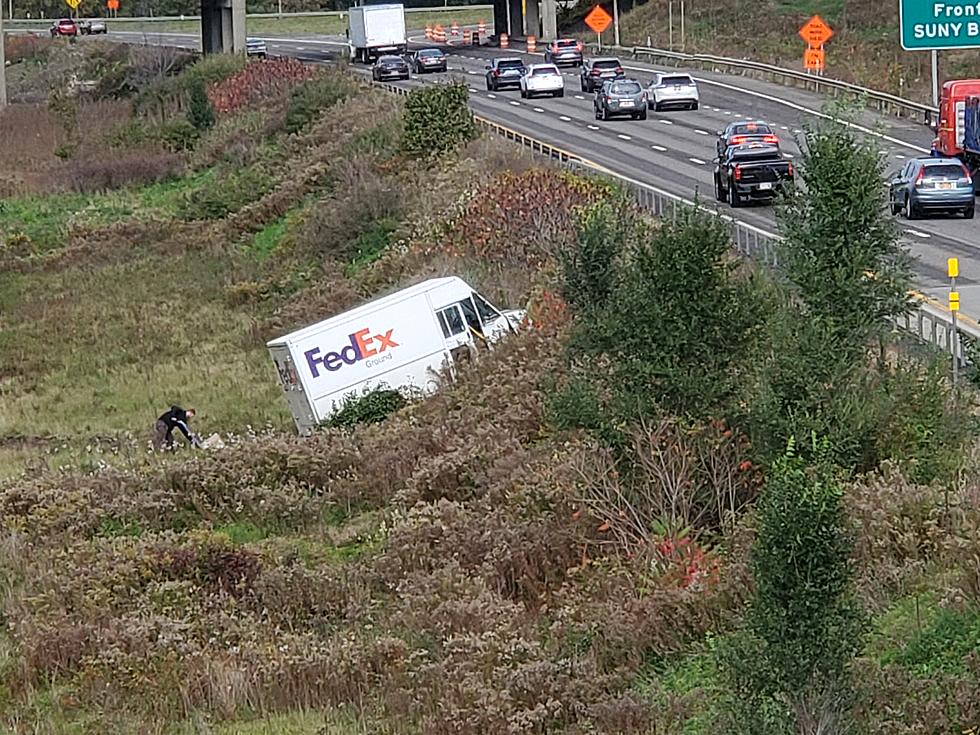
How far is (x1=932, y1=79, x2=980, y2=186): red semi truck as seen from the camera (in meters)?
41.3

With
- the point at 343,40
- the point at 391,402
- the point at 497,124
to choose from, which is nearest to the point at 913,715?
the point at 391,402

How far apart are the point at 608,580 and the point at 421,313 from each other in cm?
1312

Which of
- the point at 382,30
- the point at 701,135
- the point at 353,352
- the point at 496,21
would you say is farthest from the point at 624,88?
the point at 496,21

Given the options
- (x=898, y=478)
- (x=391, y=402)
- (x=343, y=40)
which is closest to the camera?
(x=898, y=478)

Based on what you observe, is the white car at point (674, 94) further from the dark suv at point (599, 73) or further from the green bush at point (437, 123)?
the green bush at point (437, 123)

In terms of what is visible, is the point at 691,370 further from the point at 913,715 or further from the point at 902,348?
the point at 913,715

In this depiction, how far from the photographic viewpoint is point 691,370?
17.5 m

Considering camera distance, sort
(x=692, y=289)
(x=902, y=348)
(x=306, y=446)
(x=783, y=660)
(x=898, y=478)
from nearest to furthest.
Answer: (x=783, y=660) → (x=898, y=478) → (x=692, y=289) → (x=902, y=348) → (x=306, y=446)

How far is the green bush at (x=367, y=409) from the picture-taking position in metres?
27.7

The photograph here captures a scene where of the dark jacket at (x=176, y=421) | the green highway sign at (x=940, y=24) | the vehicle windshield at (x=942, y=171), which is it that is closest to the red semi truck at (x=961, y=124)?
the vehicle windshield at (x=942, y=171)

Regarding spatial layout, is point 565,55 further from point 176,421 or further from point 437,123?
point 176,421

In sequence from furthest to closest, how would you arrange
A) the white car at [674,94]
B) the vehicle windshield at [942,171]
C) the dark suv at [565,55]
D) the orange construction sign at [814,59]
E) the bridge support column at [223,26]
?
the bridge support column at [223,26] < the dark suv at [565,55] < the orange construction sign at [814,59] < the white car at [674,94] < the vehicle windshield at [942,171]

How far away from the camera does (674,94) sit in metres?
61.2

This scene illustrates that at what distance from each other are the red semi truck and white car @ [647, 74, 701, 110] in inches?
696
